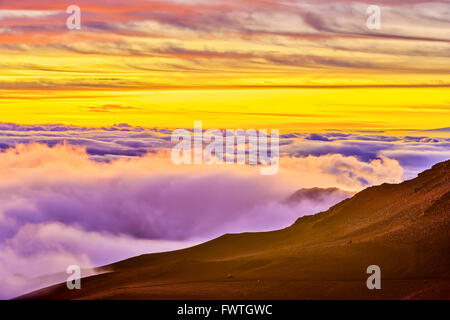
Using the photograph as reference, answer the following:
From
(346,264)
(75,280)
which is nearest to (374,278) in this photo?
(346,264)

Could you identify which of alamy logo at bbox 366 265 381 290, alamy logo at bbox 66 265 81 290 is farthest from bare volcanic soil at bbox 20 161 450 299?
alamy logo at bbox 66 265 81 290

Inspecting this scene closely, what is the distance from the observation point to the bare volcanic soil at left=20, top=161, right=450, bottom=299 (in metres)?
Answer: 30.5

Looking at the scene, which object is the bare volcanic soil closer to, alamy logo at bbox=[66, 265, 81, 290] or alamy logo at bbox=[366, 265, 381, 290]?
alamy logo at bbox=[366, 265, 381, 290]

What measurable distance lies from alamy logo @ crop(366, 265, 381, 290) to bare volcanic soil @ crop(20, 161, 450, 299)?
303 mm

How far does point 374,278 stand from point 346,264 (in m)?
3.36

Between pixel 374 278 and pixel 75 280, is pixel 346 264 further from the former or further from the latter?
pixel 75 280

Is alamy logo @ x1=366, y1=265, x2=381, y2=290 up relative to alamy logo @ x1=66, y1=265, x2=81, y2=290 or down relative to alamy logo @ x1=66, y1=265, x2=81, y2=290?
down

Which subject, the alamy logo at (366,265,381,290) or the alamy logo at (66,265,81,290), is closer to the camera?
the alamy logo at (366,265,381,290)

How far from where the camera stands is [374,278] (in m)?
30.8

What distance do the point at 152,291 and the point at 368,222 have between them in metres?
17.8

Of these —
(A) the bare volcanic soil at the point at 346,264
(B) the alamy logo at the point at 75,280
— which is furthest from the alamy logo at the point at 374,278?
(B) the alamy logo at the point at 75,280

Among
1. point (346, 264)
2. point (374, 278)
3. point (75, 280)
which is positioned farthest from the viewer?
point (75, 280)
